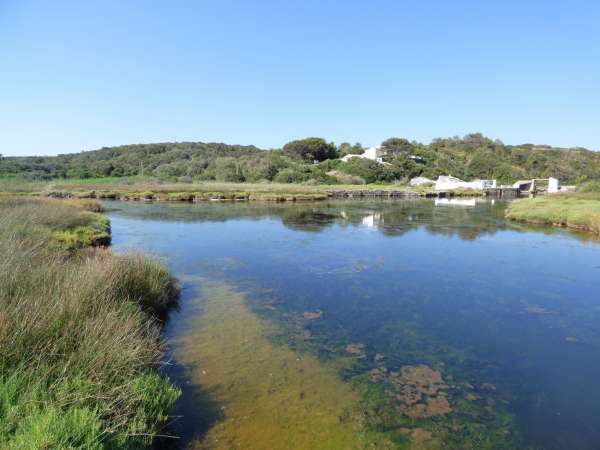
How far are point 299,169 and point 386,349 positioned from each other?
80972 mm

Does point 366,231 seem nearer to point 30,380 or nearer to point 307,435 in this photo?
point 307,435

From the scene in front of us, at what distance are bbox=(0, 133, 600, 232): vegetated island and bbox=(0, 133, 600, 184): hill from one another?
241 mm

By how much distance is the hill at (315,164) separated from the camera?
273 feet

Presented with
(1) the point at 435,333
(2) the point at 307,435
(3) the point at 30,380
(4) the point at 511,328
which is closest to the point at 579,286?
(4) the point at 511,328

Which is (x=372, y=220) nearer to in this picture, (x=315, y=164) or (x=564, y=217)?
(x=564, y=217)

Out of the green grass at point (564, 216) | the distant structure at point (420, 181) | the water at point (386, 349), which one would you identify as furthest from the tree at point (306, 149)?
the water at point (386, 349)

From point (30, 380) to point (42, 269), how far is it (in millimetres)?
2654

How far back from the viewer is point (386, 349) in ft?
24.9

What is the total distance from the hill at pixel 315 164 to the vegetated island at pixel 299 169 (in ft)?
0.79

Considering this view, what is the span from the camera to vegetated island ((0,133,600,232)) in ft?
197

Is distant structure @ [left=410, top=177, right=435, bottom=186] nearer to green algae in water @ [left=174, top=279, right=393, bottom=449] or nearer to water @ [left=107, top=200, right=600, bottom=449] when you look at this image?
water @ [left=107, top=200, right=600, bottom=449]

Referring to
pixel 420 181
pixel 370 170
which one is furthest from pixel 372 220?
pixel 420 181

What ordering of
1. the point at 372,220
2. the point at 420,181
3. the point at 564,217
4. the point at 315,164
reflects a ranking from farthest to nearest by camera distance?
the point at 315,164
the point at 420,181
the point at 372,220
the point at 564,217

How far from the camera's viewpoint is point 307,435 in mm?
4926
